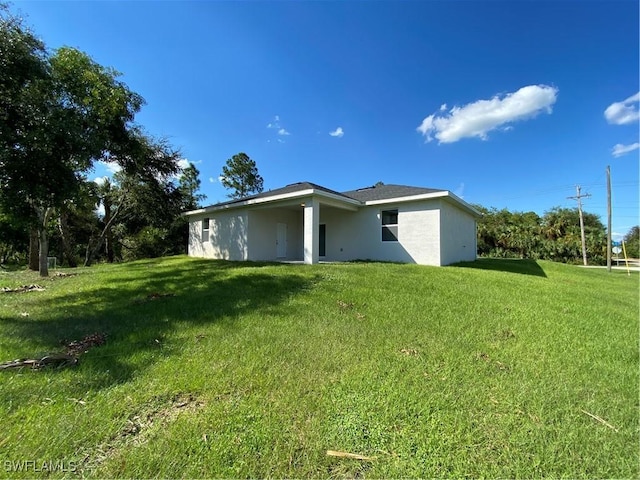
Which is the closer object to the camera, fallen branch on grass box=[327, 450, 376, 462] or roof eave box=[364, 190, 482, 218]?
fallen branch on grass box=[327, 450, 376, 462]

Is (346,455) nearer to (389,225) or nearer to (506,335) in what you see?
(506,335)

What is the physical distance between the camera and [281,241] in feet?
48.9

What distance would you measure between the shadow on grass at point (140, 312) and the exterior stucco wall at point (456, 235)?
6.99m

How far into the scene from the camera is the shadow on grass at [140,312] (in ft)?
11.3

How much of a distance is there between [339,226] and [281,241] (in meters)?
3.09

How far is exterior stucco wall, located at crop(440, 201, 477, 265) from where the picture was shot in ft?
39.9

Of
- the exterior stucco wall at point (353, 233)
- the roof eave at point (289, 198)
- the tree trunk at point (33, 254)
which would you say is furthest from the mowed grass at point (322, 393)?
the tree trunk at point (33, 254)

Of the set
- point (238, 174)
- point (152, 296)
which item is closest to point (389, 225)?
point (152, 296)

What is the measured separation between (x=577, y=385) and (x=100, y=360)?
5.26 meters

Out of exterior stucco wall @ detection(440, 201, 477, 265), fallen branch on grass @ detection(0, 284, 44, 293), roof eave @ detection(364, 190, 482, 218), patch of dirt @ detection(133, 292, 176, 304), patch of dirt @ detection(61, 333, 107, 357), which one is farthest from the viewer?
exterior stucco wall @ detection(440, 201, 477, 265)

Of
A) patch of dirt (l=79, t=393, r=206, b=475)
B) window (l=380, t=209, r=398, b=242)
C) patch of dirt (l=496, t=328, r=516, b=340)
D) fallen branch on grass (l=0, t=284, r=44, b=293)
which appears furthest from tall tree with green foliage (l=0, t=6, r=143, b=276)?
window (l=380, t=209, r=398, b=242)

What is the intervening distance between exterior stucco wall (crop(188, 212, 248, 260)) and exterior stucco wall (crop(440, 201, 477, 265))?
8.77 m

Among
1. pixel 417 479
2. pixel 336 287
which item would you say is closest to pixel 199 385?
pixel 417 479

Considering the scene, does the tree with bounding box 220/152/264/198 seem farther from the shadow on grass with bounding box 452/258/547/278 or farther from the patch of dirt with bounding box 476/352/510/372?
the patch of dirt with bounding box 476/352/510/372
